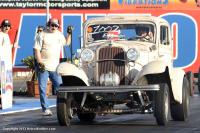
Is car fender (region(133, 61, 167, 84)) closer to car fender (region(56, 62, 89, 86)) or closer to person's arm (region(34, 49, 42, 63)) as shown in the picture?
car fender (region(56, 62, 89, 86))

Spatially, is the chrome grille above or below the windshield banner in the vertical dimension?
below

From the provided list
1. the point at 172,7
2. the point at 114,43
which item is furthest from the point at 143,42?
the point at 172,7

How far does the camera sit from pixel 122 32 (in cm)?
1327

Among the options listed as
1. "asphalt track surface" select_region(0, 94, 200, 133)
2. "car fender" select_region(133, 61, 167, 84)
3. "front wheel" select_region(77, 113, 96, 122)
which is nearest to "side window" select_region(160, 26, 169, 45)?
"car fender" select_region(133, 61, 167, 84)

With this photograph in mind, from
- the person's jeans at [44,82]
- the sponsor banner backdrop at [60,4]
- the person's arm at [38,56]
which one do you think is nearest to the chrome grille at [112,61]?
the person's arm at [38,56]

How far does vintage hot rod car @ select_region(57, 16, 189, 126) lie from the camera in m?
11.9

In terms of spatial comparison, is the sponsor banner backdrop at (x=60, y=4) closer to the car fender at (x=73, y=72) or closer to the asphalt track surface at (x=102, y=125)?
the asphalt track surface at (x=102, y=125)

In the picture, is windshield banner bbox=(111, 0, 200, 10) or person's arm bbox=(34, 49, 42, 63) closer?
person's arm bbox=(34, 49, 42, 63)

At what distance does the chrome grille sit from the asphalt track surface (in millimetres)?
922

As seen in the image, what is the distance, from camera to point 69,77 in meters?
12.4

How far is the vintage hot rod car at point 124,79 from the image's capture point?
11.9 m

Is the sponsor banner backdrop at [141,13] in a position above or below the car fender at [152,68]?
above

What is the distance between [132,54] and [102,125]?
1.37 meters

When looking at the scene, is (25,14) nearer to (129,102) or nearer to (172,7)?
(172,7)
